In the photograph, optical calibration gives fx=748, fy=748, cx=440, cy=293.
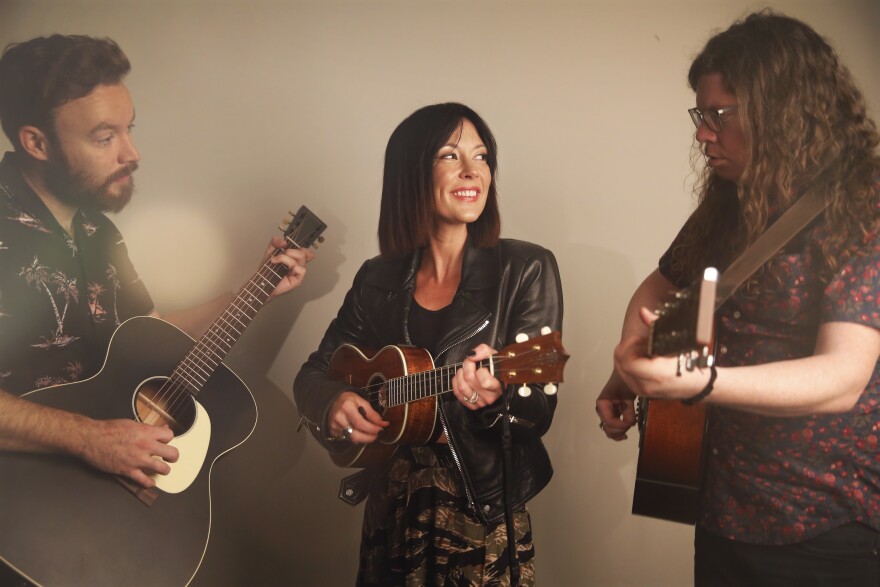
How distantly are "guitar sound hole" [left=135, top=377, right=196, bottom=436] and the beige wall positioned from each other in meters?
0.44

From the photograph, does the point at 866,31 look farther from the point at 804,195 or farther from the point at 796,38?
the point at 804,195

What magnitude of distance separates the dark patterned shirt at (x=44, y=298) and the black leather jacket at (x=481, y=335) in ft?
2.40

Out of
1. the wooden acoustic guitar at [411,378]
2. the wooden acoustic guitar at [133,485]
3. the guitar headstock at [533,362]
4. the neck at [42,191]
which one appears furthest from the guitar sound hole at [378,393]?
the neck at [42,191]

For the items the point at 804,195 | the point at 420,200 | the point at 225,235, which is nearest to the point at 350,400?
the point at 420,200

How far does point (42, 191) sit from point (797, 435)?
2.39m

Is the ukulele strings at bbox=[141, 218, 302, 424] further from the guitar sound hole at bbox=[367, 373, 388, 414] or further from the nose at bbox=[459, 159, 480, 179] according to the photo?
the nose at bbox=[459, 159, 480, 179]

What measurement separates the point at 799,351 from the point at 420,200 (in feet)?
3.83

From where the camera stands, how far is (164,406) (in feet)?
8.01

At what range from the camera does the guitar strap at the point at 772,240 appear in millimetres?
1628

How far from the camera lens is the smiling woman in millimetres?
2043

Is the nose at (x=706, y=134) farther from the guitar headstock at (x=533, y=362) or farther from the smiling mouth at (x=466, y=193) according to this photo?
the smiling mouth at (x=466, y=193)

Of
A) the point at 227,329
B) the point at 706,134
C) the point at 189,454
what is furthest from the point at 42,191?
the point at 706,134

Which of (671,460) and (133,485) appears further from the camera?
(133,485)

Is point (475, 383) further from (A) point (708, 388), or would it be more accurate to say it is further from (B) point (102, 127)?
(B) point (102, 127)
